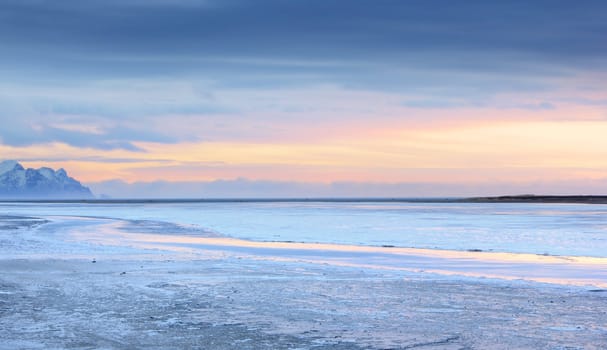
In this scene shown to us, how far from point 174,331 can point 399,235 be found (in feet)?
77.6

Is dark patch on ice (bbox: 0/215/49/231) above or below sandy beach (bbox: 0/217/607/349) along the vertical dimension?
below

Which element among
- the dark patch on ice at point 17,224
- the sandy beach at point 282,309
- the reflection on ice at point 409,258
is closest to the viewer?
the sandy beach at point 282,309

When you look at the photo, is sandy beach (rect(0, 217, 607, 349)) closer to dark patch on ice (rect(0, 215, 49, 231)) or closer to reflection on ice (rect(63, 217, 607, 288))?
reflection on ice (rect(63, 217, 607, 288))

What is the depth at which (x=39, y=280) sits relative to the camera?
15.9 metres

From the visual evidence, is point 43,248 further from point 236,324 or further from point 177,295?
point 236,324

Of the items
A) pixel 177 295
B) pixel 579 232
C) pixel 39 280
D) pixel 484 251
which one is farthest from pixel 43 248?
pixel 579 232

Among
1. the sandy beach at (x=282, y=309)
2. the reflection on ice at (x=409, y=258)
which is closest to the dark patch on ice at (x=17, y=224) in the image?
the reflection on ice at (x=409, y=258)

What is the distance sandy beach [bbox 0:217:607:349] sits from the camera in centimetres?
941

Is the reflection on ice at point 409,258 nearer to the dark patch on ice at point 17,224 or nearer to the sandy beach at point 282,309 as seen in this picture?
the sandy beach at point 282,309

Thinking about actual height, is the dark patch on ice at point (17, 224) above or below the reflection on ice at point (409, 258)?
below

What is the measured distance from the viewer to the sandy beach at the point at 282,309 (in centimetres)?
941

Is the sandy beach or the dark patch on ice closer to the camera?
the sandy beach

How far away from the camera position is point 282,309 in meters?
11.9

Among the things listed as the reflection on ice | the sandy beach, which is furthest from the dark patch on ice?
the sandy beach
